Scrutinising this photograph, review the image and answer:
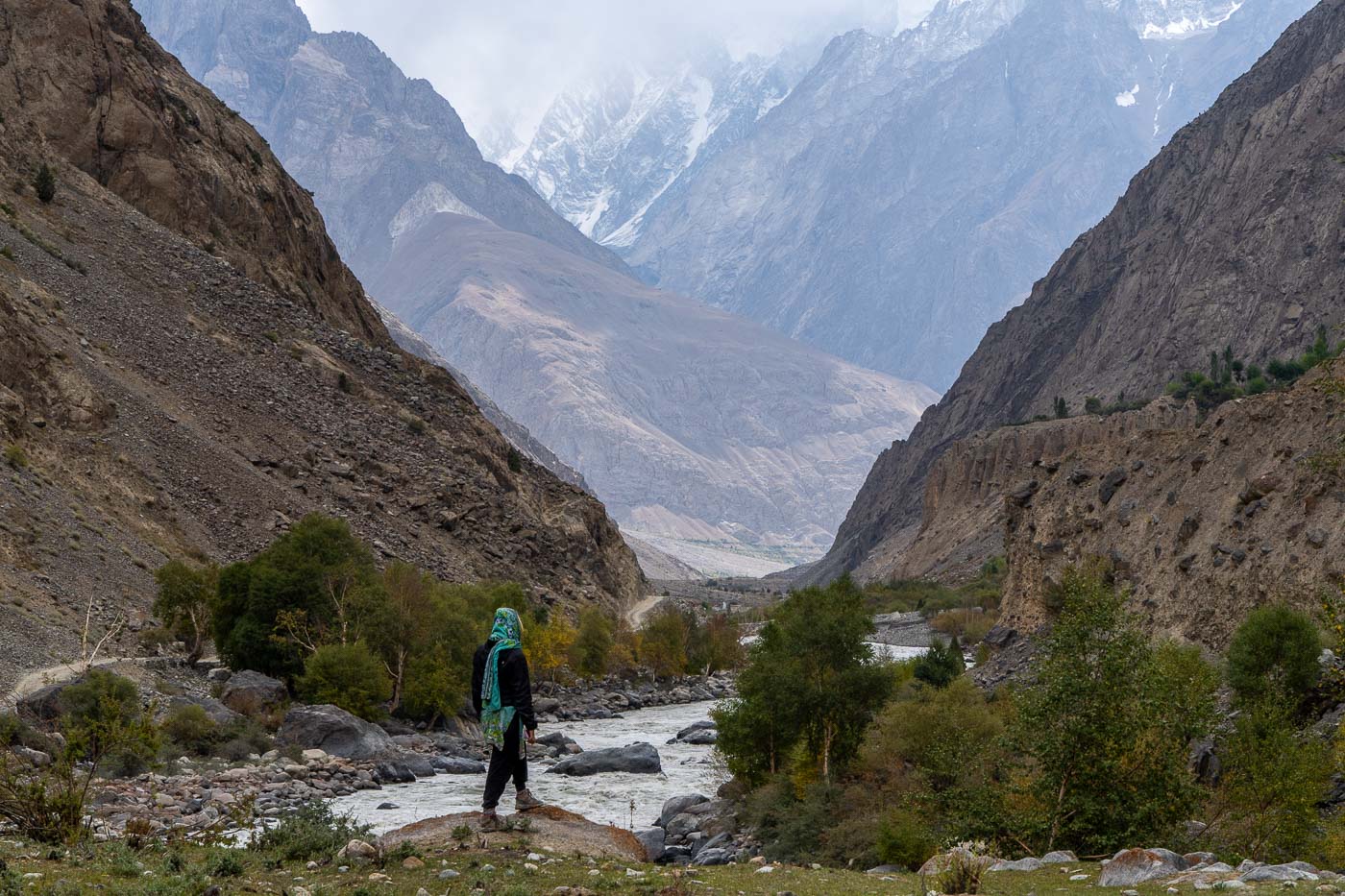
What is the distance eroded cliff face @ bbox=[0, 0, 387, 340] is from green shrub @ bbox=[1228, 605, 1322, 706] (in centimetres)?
6486

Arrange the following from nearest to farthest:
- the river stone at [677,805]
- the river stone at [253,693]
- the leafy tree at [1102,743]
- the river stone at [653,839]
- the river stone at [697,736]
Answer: the leafy tree at [1102,743] < the river stone at [653,839] < the river stone at [677,805] < the river stone at [253,693] < the river stone at [697,736]

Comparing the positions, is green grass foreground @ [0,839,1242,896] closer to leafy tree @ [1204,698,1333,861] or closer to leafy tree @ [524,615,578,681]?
leafy tree @ [1204,698,1333,861]

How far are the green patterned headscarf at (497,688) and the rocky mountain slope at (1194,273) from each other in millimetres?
104978

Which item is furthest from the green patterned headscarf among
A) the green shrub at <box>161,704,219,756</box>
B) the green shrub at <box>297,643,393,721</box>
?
the green shrub at <box>297,643,393,721</box>

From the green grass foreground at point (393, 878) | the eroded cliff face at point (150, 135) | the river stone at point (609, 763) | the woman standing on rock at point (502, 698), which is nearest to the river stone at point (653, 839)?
the woman standing on rock at point (502, 698)

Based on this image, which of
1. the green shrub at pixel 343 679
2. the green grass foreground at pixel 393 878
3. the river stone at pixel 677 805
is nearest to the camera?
the green grass foreground at pixel 393 878

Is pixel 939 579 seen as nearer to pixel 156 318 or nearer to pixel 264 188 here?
pixel 264 188

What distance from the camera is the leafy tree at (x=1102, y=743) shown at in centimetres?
1927

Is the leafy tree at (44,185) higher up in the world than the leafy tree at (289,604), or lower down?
higher up

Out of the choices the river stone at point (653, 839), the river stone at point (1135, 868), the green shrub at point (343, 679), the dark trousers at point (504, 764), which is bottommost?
the river stone at point (653, 839)

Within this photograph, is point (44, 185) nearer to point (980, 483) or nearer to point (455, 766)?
point (455, 766)

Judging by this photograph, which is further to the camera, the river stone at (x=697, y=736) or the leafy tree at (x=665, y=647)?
the leafy tree at (x=665, y=647)

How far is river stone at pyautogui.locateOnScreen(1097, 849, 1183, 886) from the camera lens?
15172 mm

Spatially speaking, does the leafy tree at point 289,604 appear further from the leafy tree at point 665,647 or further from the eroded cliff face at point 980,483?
the eroded cliff face at point 980,483
